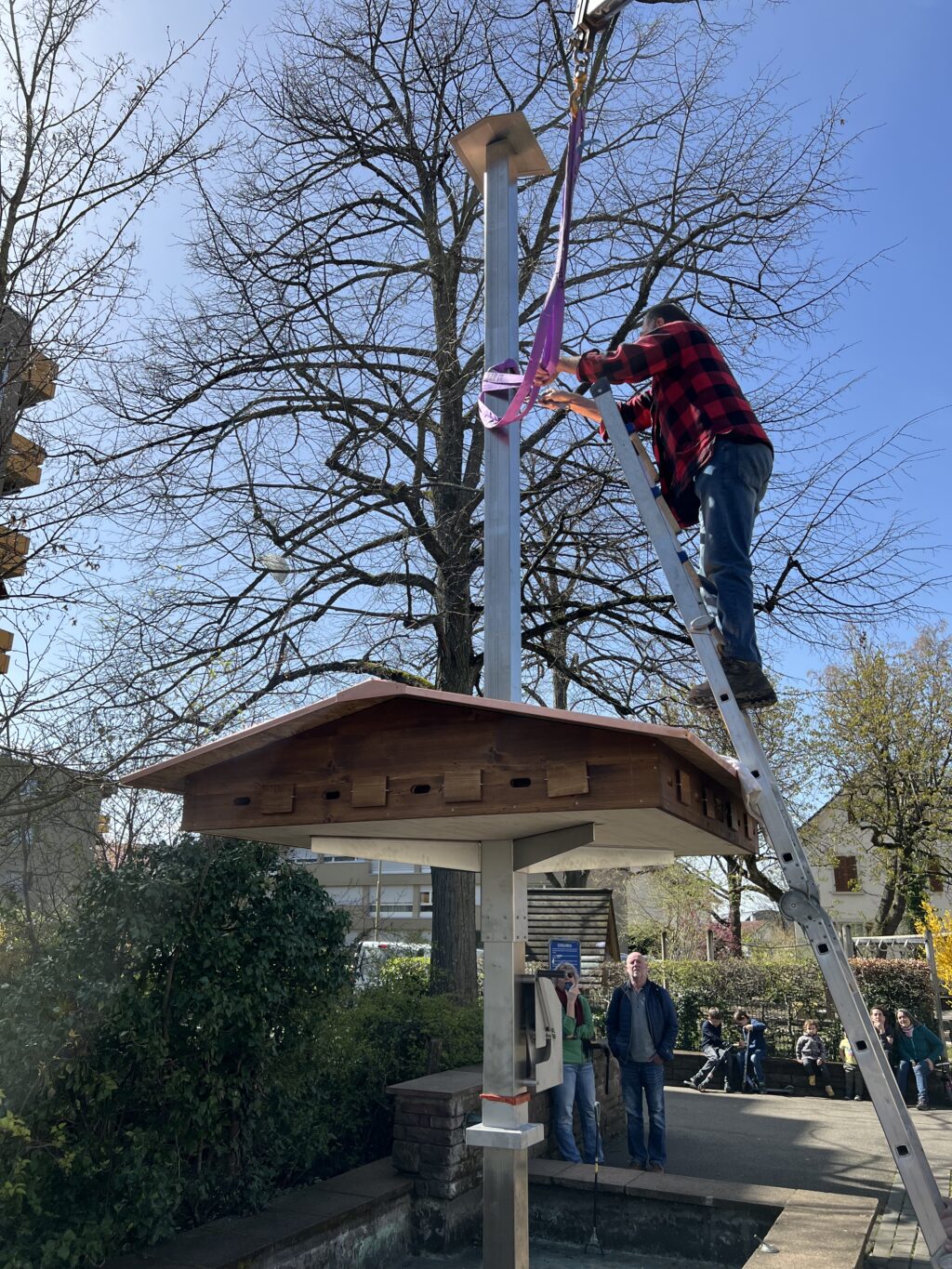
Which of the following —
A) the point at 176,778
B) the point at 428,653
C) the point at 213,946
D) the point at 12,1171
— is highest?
the point at 428,653

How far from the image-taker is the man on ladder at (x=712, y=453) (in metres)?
3.76

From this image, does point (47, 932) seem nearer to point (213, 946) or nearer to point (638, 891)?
point (213, 946)

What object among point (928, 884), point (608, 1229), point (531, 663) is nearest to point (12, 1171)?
point (608, 1229)

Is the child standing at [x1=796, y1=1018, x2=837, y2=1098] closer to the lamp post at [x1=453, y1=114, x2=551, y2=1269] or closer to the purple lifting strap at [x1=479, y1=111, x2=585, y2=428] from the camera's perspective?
the lamp post at [x1=453, y1=114, x2=551, y2=1269]

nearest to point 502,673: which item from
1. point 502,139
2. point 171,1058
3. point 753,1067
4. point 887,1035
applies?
point 502,139

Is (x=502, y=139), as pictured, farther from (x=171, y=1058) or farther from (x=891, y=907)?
(x=891, y=907)

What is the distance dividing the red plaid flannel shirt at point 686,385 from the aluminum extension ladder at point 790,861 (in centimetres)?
12

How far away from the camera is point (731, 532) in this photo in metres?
3.82

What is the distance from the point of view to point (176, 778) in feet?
13.4

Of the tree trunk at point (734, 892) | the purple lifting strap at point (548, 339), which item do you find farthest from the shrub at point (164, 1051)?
the tree trunk at point (734, 892)

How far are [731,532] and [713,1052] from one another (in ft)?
46.5

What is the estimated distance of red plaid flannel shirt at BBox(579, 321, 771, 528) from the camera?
3.91m

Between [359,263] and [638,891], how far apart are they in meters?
46.9

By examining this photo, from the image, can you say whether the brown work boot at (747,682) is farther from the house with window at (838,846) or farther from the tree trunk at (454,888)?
the house with window at (838,846)
